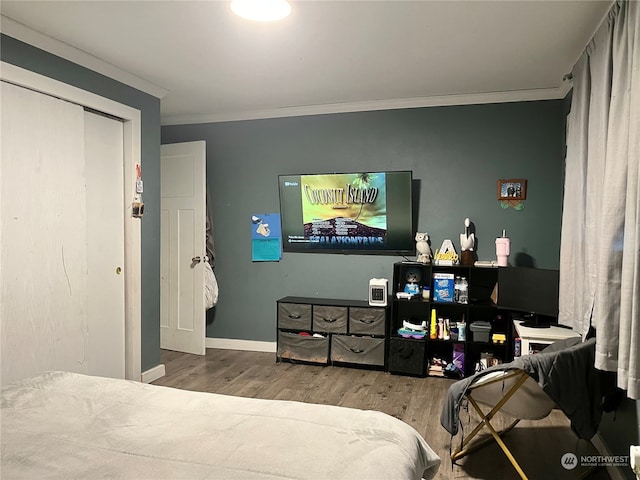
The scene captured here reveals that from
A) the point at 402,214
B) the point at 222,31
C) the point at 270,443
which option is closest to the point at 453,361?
the point at 402,214

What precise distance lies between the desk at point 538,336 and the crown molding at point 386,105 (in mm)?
2003

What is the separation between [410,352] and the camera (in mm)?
4168

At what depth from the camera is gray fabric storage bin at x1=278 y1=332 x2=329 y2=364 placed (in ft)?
14.6

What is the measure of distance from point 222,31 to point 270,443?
2.40 meters

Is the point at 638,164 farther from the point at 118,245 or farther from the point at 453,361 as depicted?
the point at 118,245

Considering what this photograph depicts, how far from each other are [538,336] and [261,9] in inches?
109

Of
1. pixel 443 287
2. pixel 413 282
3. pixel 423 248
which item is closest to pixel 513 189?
pixel 423 248

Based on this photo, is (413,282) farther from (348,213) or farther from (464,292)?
(348,213)

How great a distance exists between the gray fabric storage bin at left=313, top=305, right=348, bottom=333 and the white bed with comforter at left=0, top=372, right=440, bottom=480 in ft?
8.28

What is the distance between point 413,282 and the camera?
173 inches

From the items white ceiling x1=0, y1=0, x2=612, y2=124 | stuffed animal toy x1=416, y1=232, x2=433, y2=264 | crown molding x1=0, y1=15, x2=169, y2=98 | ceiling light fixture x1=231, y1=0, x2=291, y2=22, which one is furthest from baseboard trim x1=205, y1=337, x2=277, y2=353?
ceiling light fixture x1=231, y1=0, x2=291, y2=22

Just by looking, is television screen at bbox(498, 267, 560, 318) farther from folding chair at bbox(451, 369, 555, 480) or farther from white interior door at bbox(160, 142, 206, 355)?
white interior door at bbox(160, 142, 206, 355)

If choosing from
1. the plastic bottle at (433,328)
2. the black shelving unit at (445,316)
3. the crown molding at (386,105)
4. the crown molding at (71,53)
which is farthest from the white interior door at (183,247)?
the plastic bottle at (433,328)

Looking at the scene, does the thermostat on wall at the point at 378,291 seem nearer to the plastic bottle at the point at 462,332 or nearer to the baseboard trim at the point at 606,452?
the plastic bottle at the point at 462,332
